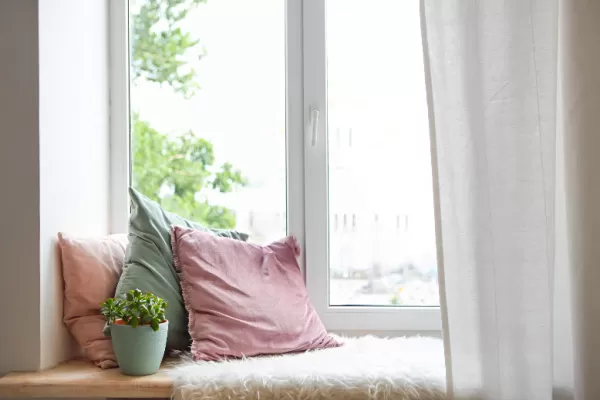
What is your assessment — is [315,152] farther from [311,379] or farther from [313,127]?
Answer: [311,379]

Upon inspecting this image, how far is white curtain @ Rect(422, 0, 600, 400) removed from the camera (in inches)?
61.1

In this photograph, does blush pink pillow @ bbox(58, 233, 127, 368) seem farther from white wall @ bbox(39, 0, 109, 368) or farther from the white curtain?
the white curtain

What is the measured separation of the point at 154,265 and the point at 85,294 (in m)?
0.20

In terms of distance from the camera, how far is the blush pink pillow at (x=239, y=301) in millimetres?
1798

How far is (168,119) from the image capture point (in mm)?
2188

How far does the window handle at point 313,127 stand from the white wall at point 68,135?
674 millimetres

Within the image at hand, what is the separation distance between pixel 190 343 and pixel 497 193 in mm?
945

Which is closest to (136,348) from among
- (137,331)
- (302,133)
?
(137,331)

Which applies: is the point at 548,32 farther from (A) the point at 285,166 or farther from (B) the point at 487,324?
Answer: (A) the point at 285,166

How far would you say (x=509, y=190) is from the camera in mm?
1565
